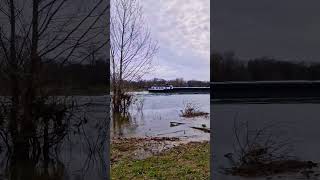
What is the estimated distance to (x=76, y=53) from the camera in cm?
491

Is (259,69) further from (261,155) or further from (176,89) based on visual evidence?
(176,89)

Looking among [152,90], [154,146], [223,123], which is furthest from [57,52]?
[152,90]

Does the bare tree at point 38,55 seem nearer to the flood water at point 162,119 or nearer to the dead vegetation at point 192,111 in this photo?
the flood water at point 162,119

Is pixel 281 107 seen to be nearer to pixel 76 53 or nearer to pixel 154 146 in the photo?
pixel 76 53

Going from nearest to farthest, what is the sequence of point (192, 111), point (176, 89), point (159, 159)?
Result: point (159, 159)
point (176, 89)
point (192, 111)

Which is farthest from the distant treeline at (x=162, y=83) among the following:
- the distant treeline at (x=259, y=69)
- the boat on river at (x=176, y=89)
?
the distant treeline at (x=259, y=69)

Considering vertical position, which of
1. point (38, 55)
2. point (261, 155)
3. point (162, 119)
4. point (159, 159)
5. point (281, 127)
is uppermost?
point (38, 55)

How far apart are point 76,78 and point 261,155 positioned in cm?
203

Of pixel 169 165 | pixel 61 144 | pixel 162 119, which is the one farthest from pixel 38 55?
pixel 162 119

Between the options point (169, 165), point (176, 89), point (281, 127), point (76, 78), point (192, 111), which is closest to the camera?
point (281, 127)

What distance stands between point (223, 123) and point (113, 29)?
7072 mm

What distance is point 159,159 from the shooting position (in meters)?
8.23

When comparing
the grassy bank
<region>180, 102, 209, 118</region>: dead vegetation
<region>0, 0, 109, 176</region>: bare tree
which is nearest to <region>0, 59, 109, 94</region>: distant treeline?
<region>0, 0, 109, 176</region>: bare tree

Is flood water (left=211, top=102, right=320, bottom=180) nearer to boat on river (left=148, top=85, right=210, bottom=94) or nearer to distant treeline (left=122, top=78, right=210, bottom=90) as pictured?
distant treeline (left=122, top=78, right=210, bottom=90)
